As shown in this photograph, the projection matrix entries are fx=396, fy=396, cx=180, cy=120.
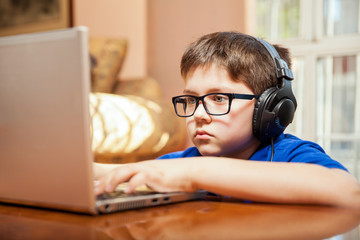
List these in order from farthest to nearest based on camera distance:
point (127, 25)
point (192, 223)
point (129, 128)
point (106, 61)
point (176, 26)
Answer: point (127, 25) < point (176, 26) < point (106, 61) < point (129, 128) < point (192, 223)

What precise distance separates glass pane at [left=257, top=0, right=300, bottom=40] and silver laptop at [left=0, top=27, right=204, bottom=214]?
2331 millimetres

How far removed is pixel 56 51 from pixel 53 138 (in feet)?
0.35

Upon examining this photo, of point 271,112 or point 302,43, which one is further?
point 302,43

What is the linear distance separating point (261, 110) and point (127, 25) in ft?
7.87

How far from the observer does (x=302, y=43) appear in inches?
102

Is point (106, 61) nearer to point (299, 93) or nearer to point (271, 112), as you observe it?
point (299, 93)

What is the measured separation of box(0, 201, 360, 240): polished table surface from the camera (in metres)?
0.42

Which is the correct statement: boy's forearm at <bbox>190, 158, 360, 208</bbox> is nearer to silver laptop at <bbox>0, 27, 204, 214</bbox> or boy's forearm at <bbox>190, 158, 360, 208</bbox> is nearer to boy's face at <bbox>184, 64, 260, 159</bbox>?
silver laptop at <bbox>0, 27, 204, 214</bbox>

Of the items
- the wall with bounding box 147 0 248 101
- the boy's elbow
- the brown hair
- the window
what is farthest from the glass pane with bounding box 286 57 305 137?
the boy's elbow

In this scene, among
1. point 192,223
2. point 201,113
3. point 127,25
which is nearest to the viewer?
point 192,223

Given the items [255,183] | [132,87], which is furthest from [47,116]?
[132,87]

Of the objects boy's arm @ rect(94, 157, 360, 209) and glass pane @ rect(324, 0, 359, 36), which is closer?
A: boy's arm @ rect(94, 157, 360, 209)

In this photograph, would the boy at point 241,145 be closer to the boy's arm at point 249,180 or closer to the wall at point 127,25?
the boy's arm at point 249,180

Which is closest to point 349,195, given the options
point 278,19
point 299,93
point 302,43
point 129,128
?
point 129,128
